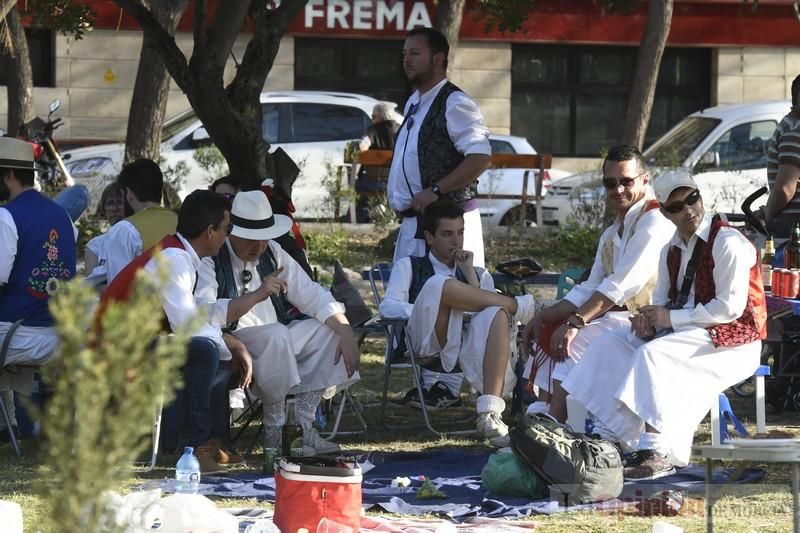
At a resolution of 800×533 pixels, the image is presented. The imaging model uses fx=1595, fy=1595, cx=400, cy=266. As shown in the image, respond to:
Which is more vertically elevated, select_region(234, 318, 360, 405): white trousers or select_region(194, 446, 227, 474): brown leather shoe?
select_region(234, 318, 360, 405): white trousers

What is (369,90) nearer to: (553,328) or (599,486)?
(553,328)

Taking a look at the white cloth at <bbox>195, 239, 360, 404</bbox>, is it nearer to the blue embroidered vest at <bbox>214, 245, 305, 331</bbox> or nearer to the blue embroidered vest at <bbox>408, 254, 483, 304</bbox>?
the blue embroidered vest at <bbox>214, 245, 305, 331</bbox>

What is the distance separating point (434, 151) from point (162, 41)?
2.10 metres

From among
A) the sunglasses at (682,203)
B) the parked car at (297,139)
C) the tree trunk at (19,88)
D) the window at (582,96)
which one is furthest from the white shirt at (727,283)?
the window at (582,96)

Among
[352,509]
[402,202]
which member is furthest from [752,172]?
[352,509]

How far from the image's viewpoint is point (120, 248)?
785cm

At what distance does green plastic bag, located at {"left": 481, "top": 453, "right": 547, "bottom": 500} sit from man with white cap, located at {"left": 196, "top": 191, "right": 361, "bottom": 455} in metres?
1.15

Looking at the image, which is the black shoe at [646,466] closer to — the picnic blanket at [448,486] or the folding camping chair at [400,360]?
the picnic blanket at [448,486]

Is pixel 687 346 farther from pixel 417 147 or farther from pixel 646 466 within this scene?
pixel 417 147

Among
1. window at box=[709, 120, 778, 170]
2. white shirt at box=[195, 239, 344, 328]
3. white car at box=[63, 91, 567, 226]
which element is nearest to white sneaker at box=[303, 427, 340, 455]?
white shirt at box=[195, 239, 344, 328]

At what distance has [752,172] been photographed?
15.5m

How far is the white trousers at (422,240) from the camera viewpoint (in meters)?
8.39

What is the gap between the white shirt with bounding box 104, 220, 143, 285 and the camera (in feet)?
25.7

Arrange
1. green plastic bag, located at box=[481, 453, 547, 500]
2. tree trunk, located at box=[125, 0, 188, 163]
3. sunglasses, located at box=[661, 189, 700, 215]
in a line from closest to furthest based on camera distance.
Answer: green plastic bag, located at box=[481, 453, 547, 500] → sunglasses, located at box=[661, 189, 700, 215] → tree trunk, located at box=[125, 0, 188, 163]
